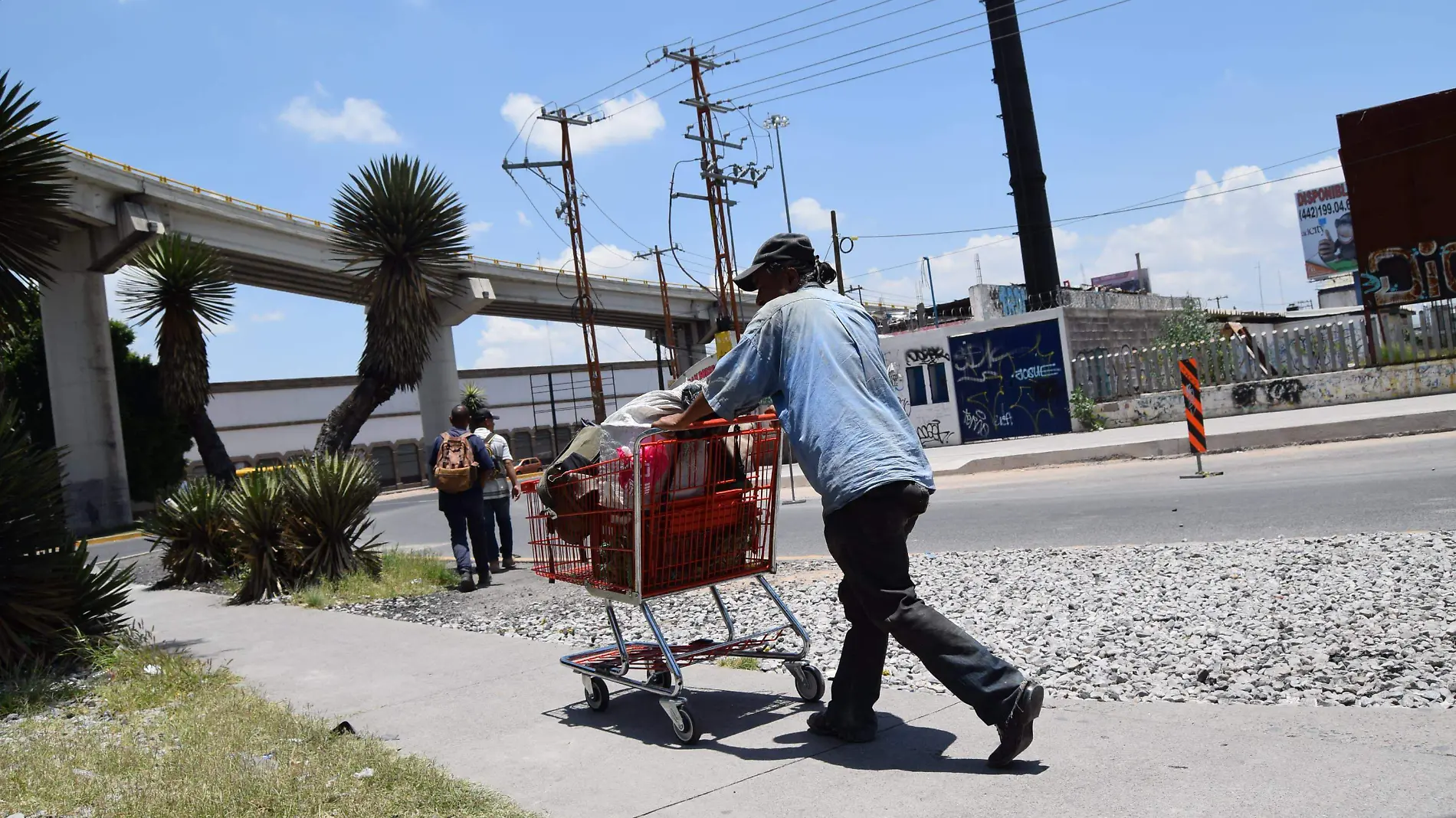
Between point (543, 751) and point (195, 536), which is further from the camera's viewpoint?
point (195, 536)

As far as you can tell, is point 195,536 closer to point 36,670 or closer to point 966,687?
point 36,670

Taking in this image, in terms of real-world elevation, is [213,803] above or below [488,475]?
below

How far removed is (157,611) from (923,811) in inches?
357

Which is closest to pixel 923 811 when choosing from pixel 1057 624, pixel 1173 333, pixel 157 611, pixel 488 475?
pixel 1057 624

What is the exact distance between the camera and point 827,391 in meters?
3.88

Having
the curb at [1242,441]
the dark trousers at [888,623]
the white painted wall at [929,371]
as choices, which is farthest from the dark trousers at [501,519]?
the white painted wall at [929,371]

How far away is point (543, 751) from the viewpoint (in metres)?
4.41

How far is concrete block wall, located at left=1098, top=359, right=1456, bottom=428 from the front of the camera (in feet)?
69.2

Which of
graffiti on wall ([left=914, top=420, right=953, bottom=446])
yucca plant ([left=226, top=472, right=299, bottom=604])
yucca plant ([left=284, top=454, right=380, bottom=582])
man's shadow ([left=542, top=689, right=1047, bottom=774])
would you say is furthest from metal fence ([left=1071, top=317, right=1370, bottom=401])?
man's shadow ([left=542, top=689, right=1047, bottom=774])


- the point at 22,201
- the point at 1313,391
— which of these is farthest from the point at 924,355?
the point at 22,201

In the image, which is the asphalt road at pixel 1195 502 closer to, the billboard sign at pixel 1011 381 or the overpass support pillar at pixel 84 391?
the billboard sign at pixel 1011 381

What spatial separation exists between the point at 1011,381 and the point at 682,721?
25215 mm

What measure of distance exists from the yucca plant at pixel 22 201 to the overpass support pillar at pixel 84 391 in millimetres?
28758

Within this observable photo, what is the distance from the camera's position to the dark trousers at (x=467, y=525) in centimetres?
1008
